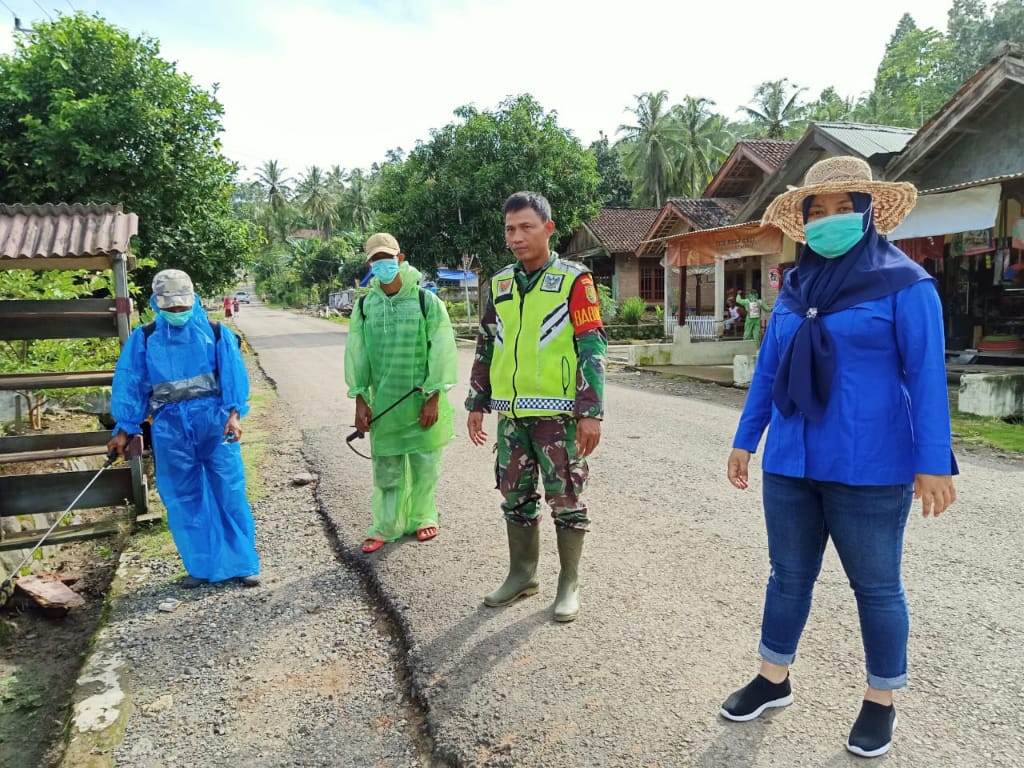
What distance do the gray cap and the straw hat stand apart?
2.93 m

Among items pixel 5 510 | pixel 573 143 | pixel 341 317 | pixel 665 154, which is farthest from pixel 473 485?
pixel 665 154

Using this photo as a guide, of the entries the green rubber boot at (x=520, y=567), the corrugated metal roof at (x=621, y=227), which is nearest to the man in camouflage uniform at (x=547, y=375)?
the green rubber boot at (x=520, y=567)

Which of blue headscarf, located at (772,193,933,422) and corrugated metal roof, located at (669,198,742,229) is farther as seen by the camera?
corrugated metal roof, located at (669,198,742,229)

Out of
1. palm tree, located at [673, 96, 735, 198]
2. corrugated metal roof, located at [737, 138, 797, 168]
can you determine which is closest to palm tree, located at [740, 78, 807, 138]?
palm tree, located at [673, 96, 735, 198]

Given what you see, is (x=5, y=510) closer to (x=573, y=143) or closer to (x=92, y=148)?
(x=92, y=148)

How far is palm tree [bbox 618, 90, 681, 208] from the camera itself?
127 ft

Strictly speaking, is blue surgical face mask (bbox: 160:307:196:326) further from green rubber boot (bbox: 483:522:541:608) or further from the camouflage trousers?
green rubber boot (bbox: 483:522:541:608)

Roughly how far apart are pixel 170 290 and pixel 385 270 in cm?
115

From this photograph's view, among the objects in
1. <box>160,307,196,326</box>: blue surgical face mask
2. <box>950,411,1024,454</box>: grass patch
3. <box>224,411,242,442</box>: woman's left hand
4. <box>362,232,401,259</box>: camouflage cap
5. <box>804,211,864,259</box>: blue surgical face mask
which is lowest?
<box>950,411,1024,454</box>: grass patch

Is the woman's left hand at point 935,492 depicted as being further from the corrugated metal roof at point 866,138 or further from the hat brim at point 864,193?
the corrugated metal roof at point 866,138

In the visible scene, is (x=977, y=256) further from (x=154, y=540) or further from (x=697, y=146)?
(x=697, y=146)

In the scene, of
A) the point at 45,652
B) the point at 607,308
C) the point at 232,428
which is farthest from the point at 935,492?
the point at 607,308

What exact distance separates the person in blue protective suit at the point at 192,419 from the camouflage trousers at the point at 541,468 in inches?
62.4

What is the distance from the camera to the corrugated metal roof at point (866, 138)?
39.3 ft
